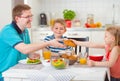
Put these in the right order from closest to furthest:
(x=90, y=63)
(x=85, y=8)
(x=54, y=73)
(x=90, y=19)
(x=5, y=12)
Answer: (x=54, y=73) → (x=90, y=63) → (x=5, y=12) → (x=90, y=19) → (x=85, y=8)

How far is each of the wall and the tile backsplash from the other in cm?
92

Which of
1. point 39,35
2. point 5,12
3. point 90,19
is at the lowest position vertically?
point 39,35

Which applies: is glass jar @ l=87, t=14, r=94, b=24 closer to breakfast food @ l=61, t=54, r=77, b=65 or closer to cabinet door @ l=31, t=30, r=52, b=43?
cabinet door @ l=31, t=30, r=52, b=43

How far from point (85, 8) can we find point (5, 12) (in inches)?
68.2

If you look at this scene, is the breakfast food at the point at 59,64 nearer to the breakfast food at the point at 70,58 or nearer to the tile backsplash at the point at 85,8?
the breakfast food at the point at 70,58

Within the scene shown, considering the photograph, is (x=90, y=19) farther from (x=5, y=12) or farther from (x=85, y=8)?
(x=5, y=12)

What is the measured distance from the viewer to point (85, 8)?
485 cm

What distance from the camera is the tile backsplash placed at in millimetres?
4711

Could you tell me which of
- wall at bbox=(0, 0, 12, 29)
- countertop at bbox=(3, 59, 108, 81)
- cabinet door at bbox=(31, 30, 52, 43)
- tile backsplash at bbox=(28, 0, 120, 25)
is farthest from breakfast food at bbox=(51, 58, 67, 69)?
tile backsplash at bbox=(28, 0, 120, 25)

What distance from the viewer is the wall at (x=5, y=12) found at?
3736 millimetres

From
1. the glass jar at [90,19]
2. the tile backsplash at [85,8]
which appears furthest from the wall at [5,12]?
the glass jar at [90,19]

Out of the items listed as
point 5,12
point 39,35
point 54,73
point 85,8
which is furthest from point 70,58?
point 85,8

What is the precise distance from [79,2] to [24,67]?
10.5 ft

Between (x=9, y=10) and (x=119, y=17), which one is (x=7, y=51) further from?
(x=119, y=17)
